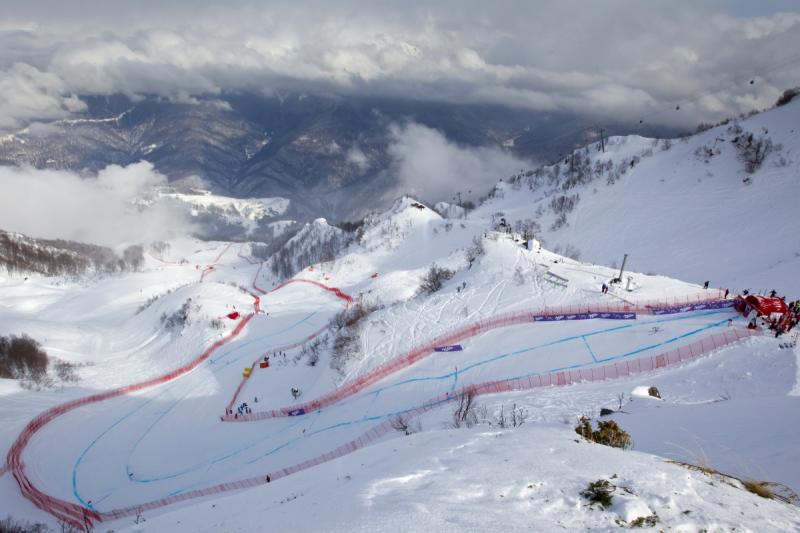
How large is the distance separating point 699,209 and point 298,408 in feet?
198

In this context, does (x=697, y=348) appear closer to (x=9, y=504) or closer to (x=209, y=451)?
(x=209, y=451)

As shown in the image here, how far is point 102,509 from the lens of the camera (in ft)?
87.1

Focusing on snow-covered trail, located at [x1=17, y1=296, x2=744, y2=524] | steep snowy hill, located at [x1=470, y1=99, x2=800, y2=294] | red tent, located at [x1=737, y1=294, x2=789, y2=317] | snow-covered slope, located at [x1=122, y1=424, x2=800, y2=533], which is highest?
steep snowy hill, located at [x1=470, y1=99, x2=800, y2=294]

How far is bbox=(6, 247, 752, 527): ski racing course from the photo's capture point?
24484mm

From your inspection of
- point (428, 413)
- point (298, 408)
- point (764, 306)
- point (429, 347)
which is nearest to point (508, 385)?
point (428, 413)

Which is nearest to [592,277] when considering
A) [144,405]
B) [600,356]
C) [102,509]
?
[600,356]

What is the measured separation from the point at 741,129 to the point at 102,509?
9534cm

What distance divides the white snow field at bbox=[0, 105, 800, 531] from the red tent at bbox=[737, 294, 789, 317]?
49.5 inches

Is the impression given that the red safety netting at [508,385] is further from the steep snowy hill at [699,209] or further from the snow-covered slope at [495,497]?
the steep snowy hill at [699,209]

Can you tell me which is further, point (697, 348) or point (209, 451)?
point (209, 451)

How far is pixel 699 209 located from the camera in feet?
202

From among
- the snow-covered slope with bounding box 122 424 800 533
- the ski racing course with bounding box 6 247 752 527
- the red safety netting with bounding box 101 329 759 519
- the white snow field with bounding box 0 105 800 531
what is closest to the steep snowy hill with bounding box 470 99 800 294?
the white snow field with bounding box 0 105 800 531

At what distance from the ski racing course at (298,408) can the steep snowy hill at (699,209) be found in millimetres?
17502

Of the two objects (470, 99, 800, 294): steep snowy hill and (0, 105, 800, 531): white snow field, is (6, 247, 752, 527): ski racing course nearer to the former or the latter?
(0, 105, 800, 531): white snow field
